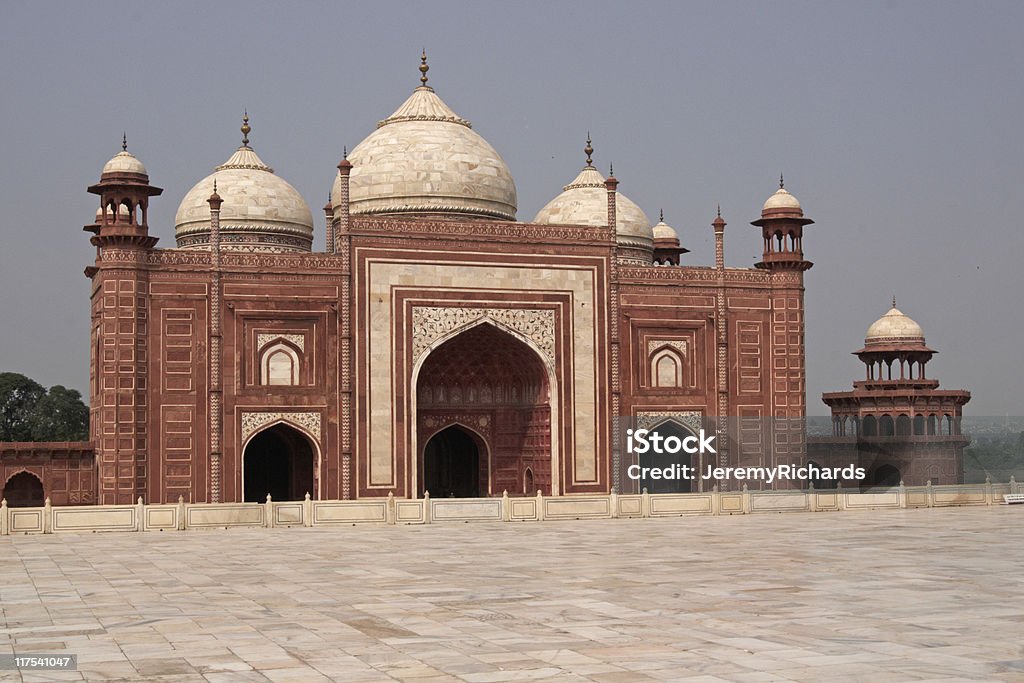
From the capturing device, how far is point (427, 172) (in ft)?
90.8

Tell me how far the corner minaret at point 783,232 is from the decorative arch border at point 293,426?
10035mm

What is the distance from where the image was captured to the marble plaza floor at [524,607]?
27.3ft

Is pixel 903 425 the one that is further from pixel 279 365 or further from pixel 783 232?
pixel 279 365

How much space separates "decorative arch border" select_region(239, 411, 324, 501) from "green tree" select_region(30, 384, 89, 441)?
67.0ft

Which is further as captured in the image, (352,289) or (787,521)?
(352,289)

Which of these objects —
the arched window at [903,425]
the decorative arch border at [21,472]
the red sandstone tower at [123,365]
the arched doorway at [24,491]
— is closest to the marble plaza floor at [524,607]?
the red sandstone tower at [123,365]

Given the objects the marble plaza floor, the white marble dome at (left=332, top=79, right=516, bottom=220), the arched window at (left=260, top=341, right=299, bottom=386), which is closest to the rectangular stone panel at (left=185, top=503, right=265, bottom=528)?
the marble plaza floor

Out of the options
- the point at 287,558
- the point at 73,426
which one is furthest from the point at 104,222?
the point at 73,426

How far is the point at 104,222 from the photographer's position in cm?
2456

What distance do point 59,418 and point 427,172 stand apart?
21.7 meters

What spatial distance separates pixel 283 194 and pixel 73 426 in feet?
60.0

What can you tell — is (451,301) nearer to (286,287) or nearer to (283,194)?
(286,287)

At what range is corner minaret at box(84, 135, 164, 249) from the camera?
2422cm

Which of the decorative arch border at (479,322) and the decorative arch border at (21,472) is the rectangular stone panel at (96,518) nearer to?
the decorative arch border at (21,472)
